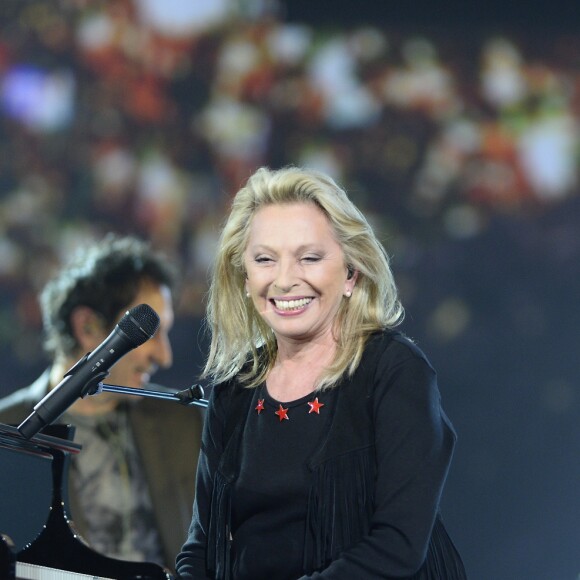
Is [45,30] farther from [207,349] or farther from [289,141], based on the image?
[207,349]

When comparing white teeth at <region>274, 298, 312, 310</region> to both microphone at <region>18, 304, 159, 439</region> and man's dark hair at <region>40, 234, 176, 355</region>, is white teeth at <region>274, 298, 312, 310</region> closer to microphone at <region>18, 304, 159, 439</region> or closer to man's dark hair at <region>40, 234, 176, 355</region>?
microphone at <region>18, 304, 159, 439</region>

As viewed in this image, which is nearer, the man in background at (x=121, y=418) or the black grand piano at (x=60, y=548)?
the black grand piano at (x=60, y=548)

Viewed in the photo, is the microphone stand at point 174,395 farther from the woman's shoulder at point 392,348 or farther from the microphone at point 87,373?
the woman's shoulder at point 392,348

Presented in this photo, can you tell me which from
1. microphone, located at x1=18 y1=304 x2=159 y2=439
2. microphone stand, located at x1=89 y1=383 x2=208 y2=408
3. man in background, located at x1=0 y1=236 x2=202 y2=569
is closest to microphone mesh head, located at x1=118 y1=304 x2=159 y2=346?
microphone, located at x1=18 y1=304 x2=159 y2=439

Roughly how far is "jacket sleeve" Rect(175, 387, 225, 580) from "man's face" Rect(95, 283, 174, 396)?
1.64 metres

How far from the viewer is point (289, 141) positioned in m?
3.82

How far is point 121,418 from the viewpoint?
145 inches

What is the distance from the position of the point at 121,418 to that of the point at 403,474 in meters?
2.17

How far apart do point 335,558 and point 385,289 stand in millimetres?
544

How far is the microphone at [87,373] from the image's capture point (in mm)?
1654

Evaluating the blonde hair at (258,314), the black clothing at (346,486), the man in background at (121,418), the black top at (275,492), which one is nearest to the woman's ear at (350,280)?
the blonde hair at (258,314)

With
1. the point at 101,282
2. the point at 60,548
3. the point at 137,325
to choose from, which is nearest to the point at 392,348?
the point at 137,325

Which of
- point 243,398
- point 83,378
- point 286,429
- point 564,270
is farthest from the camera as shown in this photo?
point 564,270

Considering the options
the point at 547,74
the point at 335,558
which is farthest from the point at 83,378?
the point at 547,74
